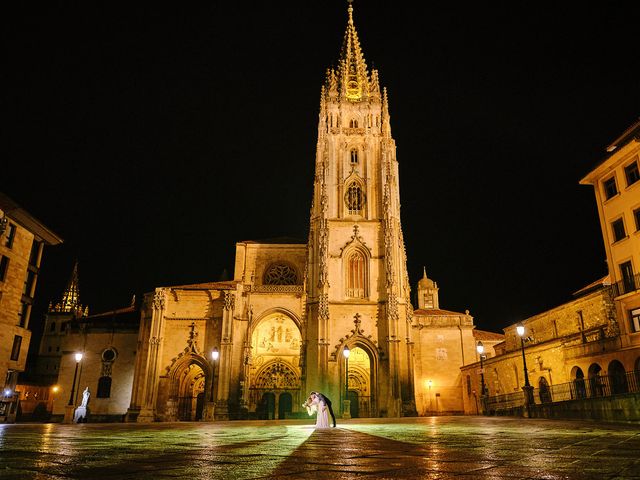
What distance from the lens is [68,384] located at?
125 ft

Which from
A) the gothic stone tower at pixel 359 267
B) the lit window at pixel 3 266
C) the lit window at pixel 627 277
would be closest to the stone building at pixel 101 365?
the lit window at pixel 3 266

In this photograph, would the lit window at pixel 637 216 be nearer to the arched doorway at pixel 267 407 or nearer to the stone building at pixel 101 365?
the arched doorway at pixel 267 407

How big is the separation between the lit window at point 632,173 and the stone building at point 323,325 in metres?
16.5

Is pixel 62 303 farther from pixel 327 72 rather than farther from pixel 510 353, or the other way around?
pixel 510 353

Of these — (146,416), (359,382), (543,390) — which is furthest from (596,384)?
(146,416)

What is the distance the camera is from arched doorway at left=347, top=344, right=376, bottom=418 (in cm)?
3600

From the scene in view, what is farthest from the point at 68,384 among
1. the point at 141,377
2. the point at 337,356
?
the point at 337,356

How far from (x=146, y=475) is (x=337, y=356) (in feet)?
101

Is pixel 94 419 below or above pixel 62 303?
below

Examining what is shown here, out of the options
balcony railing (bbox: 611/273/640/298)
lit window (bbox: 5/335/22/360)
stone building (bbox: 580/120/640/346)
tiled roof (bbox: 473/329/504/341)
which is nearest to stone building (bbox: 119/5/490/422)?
tiled roof (bbox: 473/329/504/341)

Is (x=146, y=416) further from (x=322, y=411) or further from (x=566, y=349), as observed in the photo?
(x=566, y=349)

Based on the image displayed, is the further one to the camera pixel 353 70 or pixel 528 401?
pixel 353 70

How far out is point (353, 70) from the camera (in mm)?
48531

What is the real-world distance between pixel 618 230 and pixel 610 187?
2.44 metres
